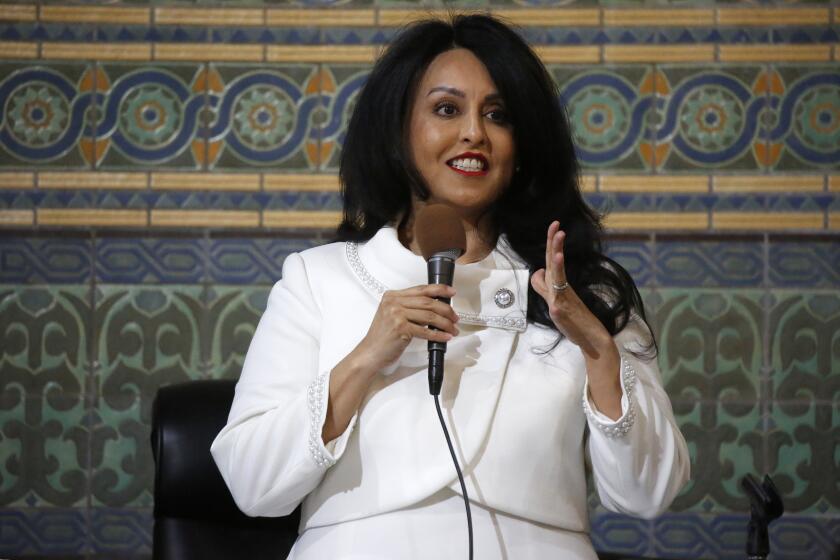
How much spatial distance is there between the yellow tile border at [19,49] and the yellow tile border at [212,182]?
54 cm

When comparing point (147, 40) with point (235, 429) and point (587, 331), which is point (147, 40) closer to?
point (235, 429)

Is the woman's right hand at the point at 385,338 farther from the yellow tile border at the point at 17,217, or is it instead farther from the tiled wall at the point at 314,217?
the yellow tile border at the point at 17,217

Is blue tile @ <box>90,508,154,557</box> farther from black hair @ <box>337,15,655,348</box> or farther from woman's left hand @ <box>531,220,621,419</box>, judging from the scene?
woman's left hand @ <box>531,220,621,419</box>

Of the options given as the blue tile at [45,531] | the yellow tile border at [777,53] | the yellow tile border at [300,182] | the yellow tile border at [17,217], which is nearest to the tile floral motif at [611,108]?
the yellow tile border at [777,53]

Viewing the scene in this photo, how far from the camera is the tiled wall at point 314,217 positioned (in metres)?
3.36

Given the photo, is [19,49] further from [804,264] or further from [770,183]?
[804,264]

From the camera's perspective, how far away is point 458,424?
2182 millimetres

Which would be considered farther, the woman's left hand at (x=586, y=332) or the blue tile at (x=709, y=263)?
the blue tile at (x=709, y=263)

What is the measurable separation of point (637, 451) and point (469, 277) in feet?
1.57

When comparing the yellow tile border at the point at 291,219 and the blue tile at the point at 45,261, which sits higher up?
the yellow tile border at the point at 291,219

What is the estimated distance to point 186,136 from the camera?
3420 mm

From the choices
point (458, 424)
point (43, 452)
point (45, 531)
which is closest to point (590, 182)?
point (458, 424)

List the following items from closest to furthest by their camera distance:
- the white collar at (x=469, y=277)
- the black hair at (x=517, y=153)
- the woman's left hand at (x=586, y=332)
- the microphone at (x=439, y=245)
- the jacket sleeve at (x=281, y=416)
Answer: the microphone at (x=439, y=245), the woman's left hand at (x=586, y=332), the jacket sleeve at (x=281, y=416), the white collar at (x=469, y=277), the black hair at (x=517, y=153)

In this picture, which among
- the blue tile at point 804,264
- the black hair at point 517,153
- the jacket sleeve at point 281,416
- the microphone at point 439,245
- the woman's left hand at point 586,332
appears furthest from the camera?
the blue tile at point 804,264
